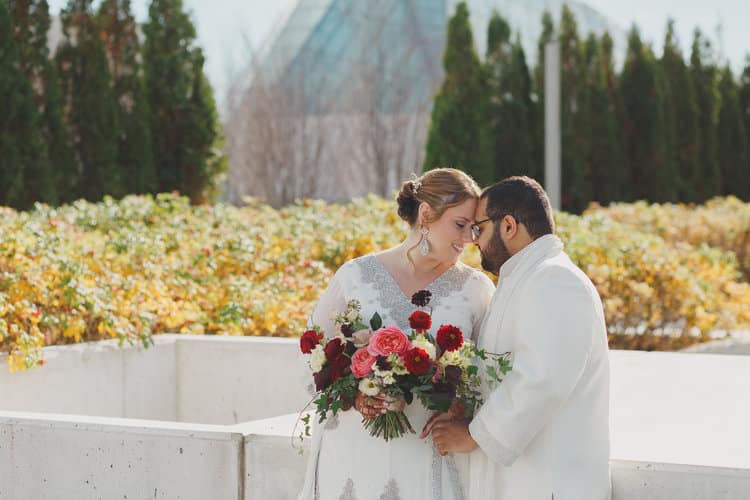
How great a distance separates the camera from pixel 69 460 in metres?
3.84

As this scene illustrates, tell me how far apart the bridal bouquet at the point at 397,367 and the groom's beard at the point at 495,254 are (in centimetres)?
23

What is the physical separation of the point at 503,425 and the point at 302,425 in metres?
1.28

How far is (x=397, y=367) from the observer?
2.71m

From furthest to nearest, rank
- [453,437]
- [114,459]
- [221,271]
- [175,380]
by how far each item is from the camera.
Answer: [221,271] < [175,380] < [114,459] < [453,437]

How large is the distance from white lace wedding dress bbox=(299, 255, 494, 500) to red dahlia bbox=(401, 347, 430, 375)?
322 millimetres

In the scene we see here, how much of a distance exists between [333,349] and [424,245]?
0.54 metres

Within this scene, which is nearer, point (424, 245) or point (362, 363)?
point (362, 363)

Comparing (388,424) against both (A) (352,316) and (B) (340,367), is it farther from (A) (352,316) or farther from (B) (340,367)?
(A) (352,316)

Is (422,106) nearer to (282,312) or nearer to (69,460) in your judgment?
(282,312)

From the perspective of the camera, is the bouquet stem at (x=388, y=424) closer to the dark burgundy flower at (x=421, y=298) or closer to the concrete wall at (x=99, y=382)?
the dark burgundy flower at (x=421, y=298)

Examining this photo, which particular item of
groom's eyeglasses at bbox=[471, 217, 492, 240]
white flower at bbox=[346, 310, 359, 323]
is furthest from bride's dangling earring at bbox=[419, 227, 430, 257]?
white flower at bbox=[346, 310, 359, 323]

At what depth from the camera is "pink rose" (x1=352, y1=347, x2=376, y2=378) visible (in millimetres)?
2744

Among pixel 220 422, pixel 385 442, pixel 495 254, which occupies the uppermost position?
pixel 495 254

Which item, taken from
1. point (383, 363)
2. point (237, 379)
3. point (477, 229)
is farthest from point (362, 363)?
point (237, 379)
